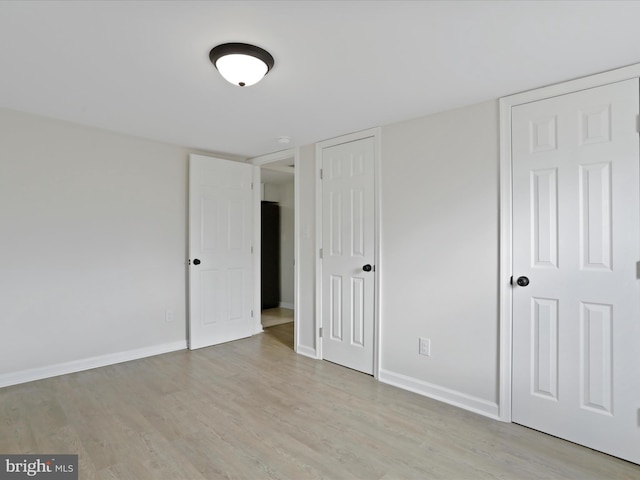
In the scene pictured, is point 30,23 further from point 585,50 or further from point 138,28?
point 585,50

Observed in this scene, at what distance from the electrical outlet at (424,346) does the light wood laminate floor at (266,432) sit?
346 mm

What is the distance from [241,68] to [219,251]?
251 cm

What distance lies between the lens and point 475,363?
2471 mm

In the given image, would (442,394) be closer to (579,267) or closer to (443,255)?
(443,255)

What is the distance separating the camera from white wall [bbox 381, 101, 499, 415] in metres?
2.43

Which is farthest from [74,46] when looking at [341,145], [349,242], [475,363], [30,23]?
[475,363]

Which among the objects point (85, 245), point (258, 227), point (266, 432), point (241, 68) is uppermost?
point (241, 68)

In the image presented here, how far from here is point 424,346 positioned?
2.74m

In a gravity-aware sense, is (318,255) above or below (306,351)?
above

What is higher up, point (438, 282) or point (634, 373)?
point (438, 282)

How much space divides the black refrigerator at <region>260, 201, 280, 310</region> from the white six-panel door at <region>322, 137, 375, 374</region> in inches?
101

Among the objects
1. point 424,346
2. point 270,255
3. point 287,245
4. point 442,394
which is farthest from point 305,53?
point 287,245

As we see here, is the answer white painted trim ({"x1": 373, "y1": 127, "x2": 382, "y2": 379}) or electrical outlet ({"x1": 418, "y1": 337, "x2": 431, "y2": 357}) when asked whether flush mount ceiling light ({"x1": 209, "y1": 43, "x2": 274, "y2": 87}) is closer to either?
white painted trim ({"x1": 373, "y1": 127, "x2": 382, "y2": 379})

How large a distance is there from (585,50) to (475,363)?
2.05m
